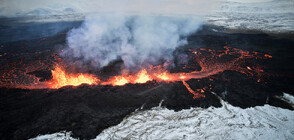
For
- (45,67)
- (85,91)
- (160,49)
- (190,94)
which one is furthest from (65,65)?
(190,94)

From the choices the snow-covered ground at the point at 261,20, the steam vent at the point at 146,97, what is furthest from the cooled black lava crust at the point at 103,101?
the snow-covered ground at the point at 261,20

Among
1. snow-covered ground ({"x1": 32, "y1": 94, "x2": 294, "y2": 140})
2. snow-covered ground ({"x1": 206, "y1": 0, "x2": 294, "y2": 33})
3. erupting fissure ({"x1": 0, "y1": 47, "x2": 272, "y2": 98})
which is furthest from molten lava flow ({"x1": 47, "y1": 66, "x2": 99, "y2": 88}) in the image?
snow-covered ground ({"x1": 206, "y1": 0, "x2": 294, "y2": 33})

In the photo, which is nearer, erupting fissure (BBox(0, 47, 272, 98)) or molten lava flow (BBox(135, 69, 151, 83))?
erupting fissure (BBox(0, 47, 272, 98))

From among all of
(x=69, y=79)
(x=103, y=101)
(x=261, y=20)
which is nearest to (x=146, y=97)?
(x=103, y=101)

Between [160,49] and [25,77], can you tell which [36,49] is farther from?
[160,49]

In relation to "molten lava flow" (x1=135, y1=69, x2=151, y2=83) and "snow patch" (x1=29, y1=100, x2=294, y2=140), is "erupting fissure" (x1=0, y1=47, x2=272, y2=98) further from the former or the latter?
"snow patch" (x1=29, y1=100, x2=294, y2=140)
